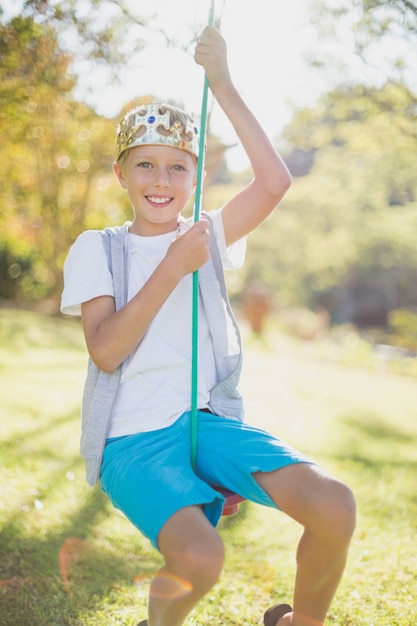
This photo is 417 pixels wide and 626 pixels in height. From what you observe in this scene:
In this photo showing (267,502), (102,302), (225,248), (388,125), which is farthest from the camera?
(388,125)

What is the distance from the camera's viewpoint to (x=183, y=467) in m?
1.78

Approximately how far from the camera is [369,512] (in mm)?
3607

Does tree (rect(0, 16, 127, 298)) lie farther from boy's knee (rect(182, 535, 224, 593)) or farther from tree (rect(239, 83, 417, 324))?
boy's knee (rect(182, 535, 224, 593))

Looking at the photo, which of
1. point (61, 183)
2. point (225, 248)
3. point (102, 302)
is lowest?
point (102, 302)

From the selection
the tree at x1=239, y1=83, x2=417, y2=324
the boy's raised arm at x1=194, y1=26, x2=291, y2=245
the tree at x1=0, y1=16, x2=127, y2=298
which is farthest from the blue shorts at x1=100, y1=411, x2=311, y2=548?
the tree at x1=239, y1=83, x2=417, y2=324

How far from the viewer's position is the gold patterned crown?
6.53 feet

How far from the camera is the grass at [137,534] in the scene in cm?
242

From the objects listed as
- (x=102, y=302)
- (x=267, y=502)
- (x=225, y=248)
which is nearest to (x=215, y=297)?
(x=225, y=248)

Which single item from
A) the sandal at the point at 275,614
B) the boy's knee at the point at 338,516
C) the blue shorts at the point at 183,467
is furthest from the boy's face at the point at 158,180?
the sandal at the point at 275,614

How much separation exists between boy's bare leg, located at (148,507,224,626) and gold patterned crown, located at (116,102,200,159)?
1088mm

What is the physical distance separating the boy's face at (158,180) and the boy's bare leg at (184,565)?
0.92 metres

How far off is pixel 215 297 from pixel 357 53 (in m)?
2.62

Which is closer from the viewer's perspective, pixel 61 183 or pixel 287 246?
pixel 61 183

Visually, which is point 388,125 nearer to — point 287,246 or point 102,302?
point 102,302
